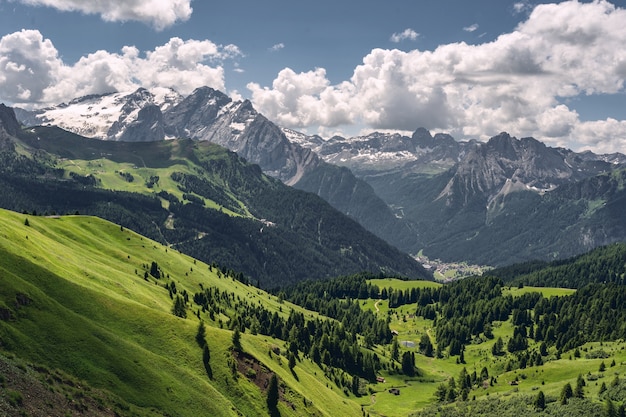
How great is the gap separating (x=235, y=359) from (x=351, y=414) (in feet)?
154

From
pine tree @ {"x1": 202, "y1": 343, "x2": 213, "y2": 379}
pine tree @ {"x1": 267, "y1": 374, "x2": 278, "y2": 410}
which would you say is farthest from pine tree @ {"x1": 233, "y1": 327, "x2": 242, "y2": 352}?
pine tree @ {"x1": 267, "y1": 374, "x2": 278, "y2": 410}

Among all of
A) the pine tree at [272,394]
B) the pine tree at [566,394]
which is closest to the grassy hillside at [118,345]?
the pine tree at [272,394]

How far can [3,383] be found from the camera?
6019 cm

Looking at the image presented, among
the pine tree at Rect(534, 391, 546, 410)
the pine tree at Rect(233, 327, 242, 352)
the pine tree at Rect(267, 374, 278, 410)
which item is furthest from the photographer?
the pine tree at Rect(534, 391, 546, 410)

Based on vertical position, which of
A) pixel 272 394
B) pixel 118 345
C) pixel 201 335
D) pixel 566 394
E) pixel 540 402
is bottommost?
pixel 272 394

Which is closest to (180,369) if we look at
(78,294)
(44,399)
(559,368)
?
(78,294)

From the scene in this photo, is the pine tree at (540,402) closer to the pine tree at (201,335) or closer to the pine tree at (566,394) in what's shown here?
the pine tree at (566,394)

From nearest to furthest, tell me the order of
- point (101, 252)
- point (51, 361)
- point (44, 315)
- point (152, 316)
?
point (51, 361) < point (44, 315) < point (152, 316) < point (101, 252)

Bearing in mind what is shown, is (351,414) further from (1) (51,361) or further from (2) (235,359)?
(1) (51,361)

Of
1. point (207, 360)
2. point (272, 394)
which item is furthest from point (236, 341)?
point (272, 394)

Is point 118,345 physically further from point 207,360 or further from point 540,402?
point 540,402

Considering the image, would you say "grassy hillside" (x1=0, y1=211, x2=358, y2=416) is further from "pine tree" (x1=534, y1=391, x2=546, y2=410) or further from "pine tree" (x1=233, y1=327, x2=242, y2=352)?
"pine tree" (x1=534, y1=391, x2=546, y2=410)

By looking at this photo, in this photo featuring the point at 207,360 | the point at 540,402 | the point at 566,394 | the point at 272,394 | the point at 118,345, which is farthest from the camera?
the point at 540,402

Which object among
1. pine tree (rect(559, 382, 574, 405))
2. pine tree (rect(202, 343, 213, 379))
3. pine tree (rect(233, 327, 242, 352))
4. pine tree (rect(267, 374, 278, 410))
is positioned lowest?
pine tree (rect(267, 374, 278, 410))
